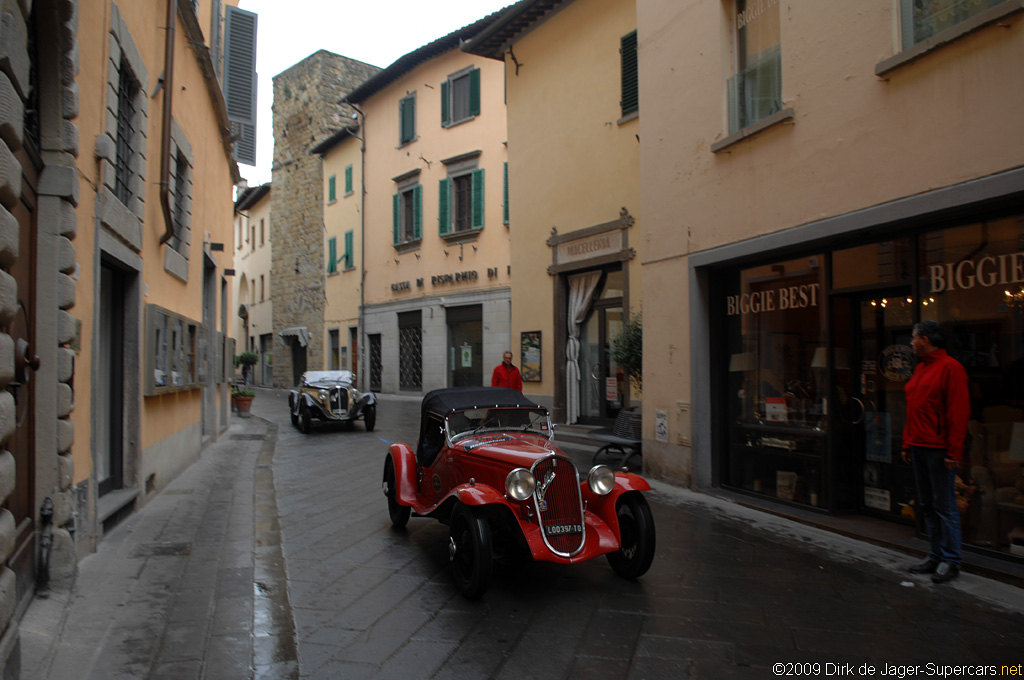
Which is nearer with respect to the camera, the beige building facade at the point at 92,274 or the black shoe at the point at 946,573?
the beige building facade at the point at 92,274

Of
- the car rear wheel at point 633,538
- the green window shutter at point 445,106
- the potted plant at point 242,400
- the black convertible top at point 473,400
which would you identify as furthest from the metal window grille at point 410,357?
the car rear wheel at point 633,538

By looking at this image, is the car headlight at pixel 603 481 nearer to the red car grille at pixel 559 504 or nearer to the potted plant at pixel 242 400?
the red car grille at pixel 559 504

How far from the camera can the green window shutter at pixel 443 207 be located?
21.5 metres

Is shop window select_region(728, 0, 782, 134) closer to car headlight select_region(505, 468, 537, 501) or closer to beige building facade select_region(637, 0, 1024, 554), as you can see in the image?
beige building facade select_region(637, 0, 1024, 554)

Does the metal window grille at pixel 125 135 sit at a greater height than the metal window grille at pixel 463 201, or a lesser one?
lesser

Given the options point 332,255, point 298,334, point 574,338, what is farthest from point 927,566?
point 298,334

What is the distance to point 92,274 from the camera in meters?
5.17

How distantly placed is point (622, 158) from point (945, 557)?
8543 mm

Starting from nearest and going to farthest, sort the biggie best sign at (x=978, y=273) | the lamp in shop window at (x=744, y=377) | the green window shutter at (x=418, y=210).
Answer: the biggie best sign at (x=978, y=273), the lamp in shop window at (x=744, y=377), the green window shutter at (x=418, y=210)

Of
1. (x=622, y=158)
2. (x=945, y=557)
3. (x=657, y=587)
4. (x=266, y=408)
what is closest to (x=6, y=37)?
(x=657, y=587)

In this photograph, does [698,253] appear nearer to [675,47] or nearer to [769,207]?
[769,207]

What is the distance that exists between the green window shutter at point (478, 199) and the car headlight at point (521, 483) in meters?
16.4

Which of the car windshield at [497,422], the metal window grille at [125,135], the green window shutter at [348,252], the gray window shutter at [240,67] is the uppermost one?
the gray window shutter at [240,67]

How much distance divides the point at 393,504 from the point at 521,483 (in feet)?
7.65
